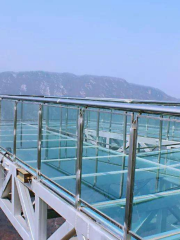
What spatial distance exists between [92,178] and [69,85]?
8992 cm

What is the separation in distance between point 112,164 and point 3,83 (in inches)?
3127

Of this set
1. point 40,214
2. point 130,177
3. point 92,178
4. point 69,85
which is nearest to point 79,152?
point 92,178

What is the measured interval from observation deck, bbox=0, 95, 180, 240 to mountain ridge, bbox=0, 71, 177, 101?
77.8 m

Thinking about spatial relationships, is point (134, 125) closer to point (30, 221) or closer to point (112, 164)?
point (112, 164)

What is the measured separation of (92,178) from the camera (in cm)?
281

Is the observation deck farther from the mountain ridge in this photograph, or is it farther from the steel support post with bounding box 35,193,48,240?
the mountain ridge

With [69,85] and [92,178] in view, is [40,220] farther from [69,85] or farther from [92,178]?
[69,85]

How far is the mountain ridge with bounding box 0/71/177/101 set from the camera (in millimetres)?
82562

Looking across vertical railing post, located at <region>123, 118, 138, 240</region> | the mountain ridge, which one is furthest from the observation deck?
the mountain ridge

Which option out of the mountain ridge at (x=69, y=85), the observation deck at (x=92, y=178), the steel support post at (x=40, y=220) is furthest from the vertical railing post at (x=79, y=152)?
the mountain ridge at (x=69, y=85)

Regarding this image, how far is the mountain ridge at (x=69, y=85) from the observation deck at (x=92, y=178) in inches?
3064

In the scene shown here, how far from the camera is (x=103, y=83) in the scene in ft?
323

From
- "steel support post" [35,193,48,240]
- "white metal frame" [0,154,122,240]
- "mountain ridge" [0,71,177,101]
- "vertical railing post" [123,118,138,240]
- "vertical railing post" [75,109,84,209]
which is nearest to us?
"vertical railing post" [123,118,138,240]

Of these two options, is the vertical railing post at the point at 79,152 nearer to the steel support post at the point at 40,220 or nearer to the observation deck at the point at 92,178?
the observation deck at the point at 92,178
